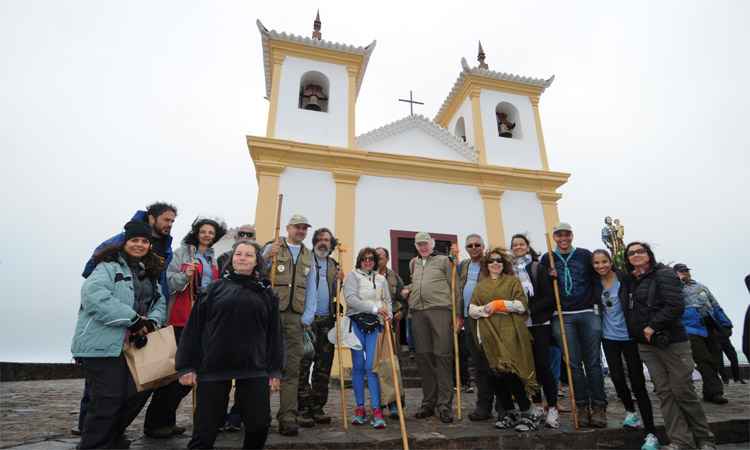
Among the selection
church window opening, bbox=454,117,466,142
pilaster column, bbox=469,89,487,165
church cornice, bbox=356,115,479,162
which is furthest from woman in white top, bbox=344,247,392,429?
church window opening, bbox=454,117,466,142

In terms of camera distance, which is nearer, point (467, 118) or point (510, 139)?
point (510, 139)

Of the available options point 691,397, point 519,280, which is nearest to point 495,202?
point 519,280

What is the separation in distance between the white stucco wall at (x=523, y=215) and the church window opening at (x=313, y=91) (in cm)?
551

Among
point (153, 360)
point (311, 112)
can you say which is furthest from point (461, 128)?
point (153, 360)

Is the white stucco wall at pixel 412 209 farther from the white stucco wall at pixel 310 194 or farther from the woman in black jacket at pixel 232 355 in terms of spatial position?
the woman in black jacket at pixel 232 355

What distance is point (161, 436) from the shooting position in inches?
131

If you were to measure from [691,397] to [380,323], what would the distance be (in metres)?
2.58

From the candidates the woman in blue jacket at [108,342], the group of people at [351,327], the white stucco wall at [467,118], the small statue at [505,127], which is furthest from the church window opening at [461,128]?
the woman in blue jacket at [108,342]

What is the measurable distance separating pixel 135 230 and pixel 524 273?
11.8 ft

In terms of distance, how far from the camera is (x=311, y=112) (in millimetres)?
10961

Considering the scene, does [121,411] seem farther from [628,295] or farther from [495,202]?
[495,202]

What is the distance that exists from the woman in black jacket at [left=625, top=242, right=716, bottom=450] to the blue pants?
2274 mm

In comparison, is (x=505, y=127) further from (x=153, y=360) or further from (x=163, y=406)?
(x=153, y=360)

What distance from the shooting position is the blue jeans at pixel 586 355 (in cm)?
387
